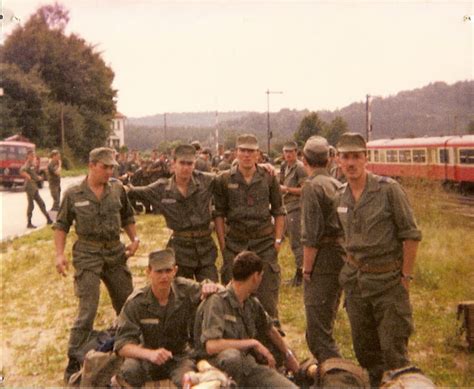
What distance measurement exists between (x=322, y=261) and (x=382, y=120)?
11527 cm

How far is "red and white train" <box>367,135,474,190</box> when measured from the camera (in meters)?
27.3

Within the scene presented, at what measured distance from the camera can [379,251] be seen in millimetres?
4430

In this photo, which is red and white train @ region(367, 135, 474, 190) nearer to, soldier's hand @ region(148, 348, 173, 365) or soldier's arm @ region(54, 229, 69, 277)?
soldier's arm @ region(54, 229, 69, 277)

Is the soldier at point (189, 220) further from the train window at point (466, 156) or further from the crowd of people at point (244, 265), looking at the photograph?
the train window at point (466, 156)

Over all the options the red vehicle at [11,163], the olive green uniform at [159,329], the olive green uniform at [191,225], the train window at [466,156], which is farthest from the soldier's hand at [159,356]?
the red vehicle at [11,163]

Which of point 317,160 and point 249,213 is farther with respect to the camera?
point 249,213

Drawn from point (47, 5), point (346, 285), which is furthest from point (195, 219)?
point (47, 5)

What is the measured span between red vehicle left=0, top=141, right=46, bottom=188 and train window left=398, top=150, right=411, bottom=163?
60.4 ft

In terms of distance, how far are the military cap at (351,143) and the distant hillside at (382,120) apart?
9309 centimetres

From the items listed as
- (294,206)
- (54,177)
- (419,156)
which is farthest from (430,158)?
(294,206)

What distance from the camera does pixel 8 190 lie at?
28.7 metres

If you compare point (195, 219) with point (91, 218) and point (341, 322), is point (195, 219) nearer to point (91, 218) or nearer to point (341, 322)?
point (91, 218)

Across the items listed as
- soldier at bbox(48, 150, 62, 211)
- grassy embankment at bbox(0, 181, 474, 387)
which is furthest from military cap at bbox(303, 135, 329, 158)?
soldier at bbox(48, 150, 62, 211)

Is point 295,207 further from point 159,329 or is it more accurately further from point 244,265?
point 244,265
